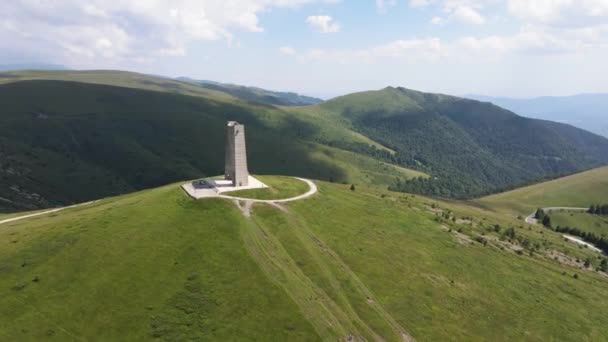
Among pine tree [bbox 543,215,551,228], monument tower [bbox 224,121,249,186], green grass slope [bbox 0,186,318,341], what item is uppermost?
monument tower [bbox 224,121,249,186]

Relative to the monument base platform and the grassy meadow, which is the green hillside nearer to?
the monument base platform

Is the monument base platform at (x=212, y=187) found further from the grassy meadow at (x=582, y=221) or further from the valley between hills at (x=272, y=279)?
the grassy meadow at (x=582, y=221)

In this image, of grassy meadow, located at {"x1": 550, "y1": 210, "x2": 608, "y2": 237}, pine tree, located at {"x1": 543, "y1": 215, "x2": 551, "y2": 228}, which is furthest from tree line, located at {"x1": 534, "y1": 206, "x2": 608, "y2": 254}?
grassy meadow, located at {"x1": 550, "y1": 210, "x2": 608, "y2": 237}

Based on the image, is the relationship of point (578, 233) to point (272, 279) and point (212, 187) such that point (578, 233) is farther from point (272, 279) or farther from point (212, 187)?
point (272, 279)

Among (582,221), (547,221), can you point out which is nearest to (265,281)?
(547,221)

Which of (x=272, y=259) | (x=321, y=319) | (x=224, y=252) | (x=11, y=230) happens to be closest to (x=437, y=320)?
(x=321, y=319)

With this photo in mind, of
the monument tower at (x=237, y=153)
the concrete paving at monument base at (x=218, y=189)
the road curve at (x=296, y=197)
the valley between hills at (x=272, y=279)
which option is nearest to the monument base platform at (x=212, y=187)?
the concrete paving at monument base at (x=218, y=189)
